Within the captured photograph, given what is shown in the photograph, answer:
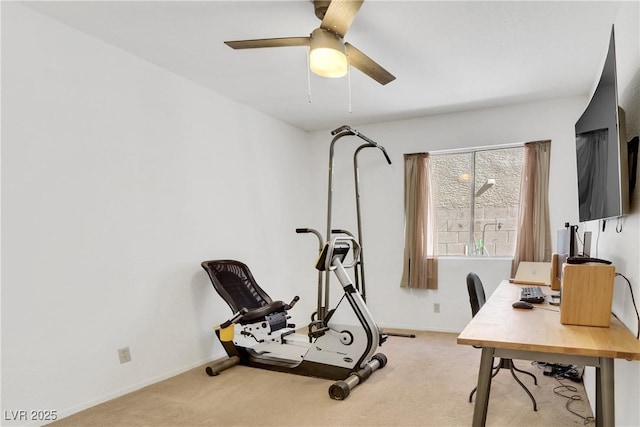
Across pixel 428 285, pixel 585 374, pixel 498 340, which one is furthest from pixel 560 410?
pixel 428 285

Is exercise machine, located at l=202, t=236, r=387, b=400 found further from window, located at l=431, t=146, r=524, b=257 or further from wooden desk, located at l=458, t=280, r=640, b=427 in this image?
window, located at l=431, t=146, r=524, b=257

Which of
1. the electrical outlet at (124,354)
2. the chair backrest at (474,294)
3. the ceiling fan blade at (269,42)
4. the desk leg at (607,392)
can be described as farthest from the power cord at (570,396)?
the electrical outlet at (124,354)

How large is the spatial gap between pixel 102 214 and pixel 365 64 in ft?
7.13

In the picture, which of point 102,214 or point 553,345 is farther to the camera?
point 102,214

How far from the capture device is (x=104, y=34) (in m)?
2.63

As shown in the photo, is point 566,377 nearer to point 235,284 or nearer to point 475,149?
point 475,149

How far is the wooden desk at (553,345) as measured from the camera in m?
1.34

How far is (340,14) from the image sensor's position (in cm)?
191

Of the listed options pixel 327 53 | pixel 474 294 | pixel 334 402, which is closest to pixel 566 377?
pixel 474 294

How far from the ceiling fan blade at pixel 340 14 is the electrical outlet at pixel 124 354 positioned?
2673mm

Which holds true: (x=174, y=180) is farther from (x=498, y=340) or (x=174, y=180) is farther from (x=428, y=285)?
(x=428, y=285)

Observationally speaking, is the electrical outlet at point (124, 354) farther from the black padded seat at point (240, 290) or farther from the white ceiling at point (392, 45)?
the white ceiling at point (392, 45)

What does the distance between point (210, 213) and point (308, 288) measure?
6.68 feet

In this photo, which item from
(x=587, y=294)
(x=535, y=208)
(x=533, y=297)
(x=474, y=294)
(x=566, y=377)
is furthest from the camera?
(x=535, y=208)
